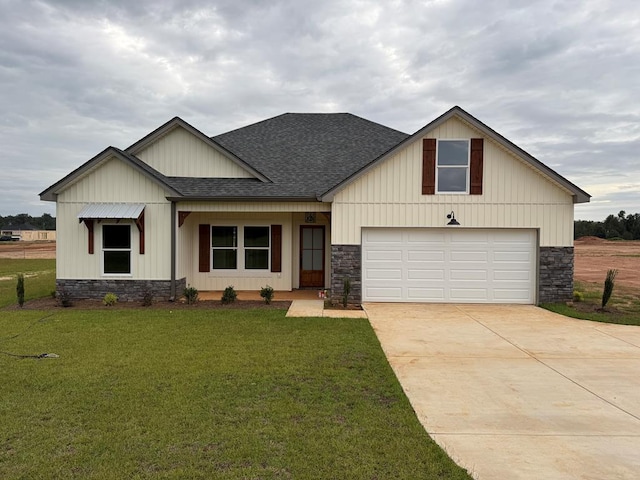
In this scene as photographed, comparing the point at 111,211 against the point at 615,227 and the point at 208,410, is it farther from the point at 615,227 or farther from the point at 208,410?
the point at 615,227

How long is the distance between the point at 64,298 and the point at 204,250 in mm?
4411

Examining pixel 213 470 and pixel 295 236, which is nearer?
pixel 213 470

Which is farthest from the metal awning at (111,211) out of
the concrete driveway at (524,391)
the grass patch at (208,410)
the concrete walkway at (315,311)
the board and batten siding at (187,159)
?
the concrete driveway at (524,391)

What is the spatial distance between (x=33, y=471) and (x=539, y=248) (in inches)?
496

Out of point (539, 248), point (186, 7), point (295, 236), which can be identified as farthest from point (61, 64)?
point (539, 248)

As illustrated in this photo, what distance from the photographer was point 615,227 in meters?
68.9

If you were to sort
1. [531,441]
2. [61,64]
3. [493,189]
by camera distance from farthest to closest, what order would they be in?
[61,64], [493,189], [531,441]

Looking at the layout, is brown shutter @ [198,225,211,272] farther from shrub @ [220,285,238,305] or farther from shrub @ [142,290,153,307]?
shrub @ [220,285,238,305]

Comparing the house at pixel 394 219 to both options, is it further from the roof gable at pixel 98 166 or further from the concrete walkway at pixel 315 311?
the concrete walkway at pixel 315 311

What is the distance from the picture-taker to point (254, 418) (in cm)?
461

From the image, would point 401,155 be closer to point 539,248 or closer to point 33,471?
point 539,248

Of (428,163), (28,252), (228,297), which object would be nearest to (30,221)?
(28,252)

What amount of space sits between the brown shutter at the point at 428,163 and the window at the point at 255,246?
5750 millimetres

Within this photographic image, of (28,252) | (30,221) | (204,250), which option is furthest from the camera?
(30,221)
